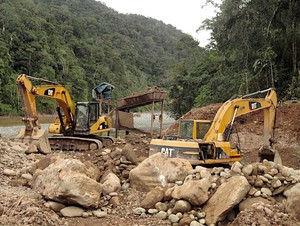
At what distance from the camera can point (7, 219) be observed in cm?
494

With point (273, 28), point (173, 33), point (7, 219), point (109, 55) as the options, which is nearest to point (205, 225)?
point (7, 219)

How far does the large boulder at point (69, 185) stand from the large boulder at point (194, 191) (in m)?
1.34

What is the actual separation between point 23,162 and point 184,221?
18.4 ft

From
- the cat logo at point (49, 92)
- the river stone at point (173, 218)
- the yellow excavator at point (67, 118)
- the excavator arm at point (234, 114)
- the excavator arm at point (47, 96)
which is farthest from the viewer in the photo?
the cat logo at point (49, 92)

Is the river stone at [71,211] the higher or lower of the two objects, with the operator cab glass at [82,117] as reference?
lower

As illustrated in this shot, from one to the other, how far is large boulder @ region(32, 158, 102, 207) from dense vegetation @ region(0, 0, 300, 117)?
14.3 meters

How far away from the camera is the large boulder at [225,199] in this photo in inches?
236

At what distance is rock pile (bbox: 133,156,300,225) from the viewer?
5.76 meters

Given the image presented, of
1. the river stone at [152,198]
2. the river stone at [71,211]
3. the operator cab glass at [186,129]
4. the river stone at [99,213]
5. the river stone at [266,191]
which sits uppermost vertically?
the operator cab glass at [186,129]

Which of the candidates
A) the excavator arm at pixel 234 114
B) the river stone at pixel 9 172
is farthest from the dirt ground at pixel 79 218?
the excavator arm at pixel 234 114

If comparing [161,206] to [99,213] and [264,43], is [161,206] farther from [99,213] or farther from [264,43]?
[264,43]

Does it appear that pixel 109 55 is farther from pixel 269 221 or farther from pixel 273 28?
pixel 269 221

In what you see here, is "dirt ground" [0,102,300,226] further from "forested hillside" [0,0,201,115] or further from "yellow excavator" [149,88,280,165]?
"forested hillside" [0,0,201,115]

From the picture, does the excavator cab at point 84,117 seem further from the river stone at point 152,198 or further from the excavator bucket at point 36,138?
the river stone at point 152,198
